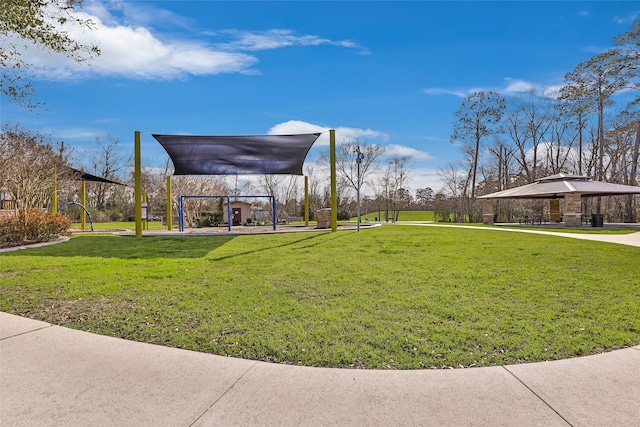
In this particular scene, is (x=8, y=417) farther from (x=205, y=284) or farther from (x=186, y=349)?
(x=205, y=284)

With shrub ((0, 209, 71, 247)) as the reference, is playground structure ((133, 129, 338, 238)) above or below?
above

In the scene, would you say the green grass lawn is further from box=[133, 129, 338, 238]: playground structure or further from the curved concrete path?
box=[133, 129, 338, 238]: playground structure

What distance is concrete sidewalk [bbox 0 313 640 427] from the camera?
2.13 meters

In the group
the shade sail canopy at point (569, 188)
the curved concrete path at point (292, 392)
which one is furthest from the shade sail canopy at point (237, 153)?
the shade sail canopy at point (569, 188)

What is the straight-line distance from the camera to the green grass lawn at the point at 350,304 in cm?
318

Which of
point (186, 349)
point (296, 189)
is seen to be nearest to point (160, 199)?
point (296, 189)

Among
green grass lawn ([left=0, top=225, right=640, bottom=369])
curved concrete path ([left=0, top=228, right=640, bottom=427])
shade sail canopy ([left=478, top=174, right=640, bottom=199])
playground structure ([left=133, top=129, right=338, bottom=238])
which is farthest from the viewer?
shade sail canopy ([left=478, top=174, right=640, bottom=199])

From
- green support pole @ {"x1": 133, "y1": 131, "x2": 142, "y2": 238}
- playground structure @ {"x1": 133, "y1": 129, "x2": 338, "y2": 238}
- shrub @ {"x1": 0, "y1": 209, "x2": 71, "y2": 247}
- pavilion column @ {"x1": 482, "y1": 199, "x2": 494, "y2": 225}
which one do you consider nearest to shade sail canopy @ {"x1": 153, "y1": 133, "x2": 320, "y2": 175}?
playground structure @ {"x1": 133, "y1": 129, "x2": 338, "y2": 238}

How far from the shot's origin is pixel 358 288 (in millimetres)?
5125

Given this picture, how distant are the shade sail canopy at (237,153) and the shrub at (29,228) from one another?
453cm

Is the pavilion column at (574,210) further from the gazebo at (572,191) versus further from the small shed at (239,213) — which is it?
the small shed at (239,213)

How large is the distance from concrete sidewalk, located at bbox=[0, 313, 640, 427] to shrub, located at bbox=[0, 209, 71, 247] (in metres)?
9.86

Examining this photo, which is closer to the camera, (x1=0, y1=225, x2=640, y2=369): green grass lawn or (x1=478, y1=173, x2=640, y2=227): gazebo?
(x1=0, y1=225, x2=640, y2=369): green grass lawn

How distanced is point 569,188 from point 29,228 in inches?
974
